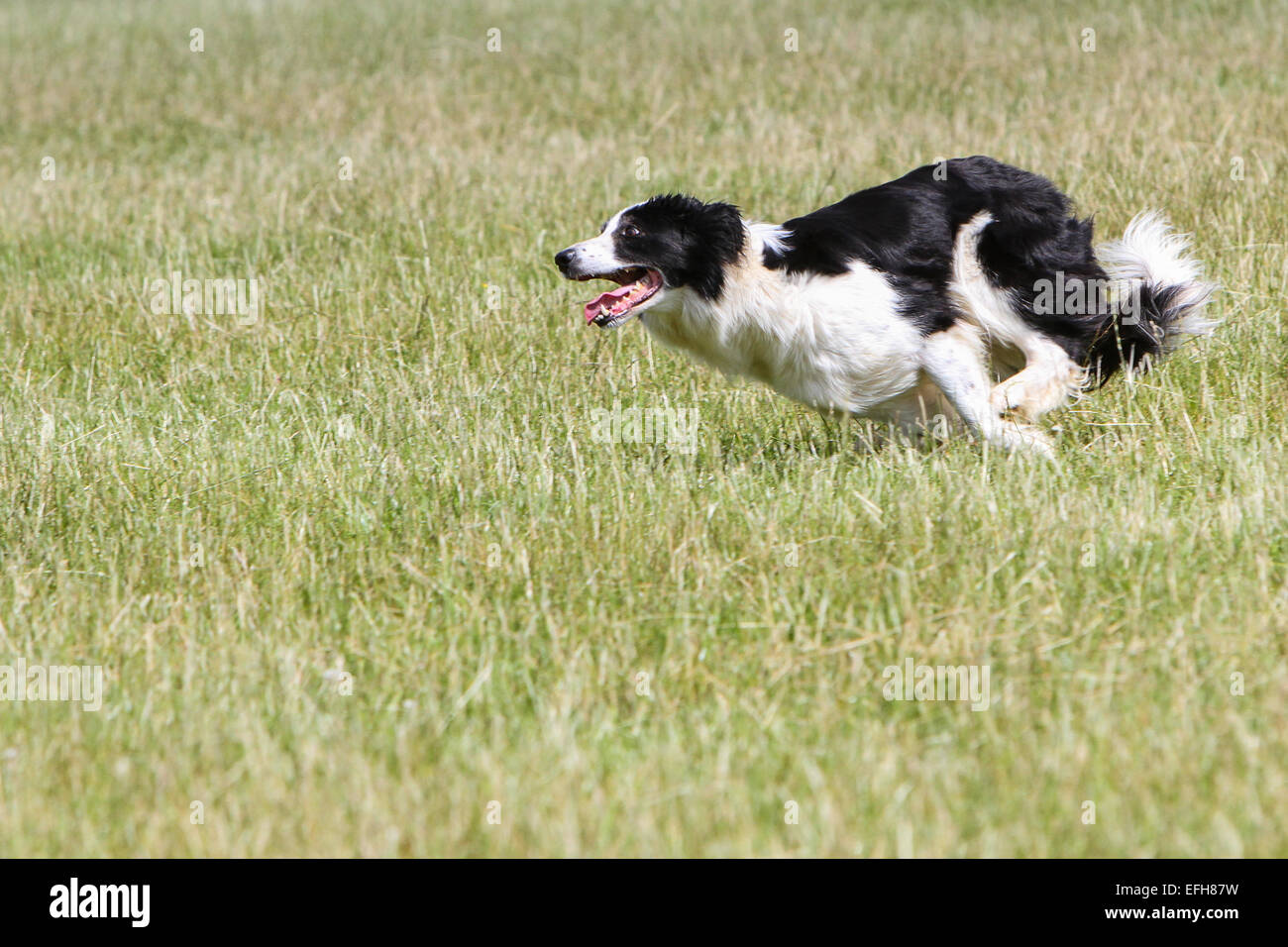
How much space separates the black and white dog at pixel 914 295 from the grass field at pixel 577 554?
0.22m

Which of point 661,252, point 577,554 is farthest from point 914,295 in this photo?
point 577,554

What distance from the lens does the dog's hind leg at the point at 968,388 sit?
4684 mm

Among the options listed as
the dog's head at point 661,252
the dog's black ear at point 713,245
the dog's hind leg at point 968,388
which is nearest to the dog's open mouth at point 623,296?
the dog's head at point 661,252

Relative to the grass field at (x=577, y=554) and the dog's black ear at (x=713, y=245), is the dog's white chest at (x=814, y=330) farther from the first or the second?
the grass field at (x=577, y=554)

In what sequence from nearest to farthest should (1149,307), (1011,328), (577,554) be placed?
(577,554) < (1011,328) < (1149,307)

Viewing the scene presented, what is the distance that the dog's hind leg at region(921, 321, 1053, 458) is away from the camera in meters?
4.68

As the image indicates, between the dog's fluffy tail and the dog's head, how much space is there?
148cm

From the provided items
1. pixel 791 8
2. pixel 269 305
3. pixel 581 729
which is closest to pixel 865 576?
pixel 581 729

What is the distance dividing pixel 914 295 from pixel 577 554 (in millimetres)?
1537

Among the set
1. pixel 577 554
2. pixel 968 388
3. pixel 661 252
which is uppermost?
pixel 661 252

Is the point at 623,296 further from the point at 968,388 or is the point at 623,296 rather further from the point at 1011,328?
the point at 1011,328

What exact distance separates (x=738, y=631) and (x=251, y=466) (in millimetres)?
2063

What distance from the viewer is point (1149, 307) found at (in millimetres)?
5062

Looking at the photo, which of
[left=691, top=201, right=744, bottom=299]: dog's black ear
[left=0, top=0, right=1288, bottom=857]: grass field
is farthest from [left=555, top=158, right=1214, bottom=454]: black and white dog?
[left=0, top=0, right=1288, bottom=857]: grass field
